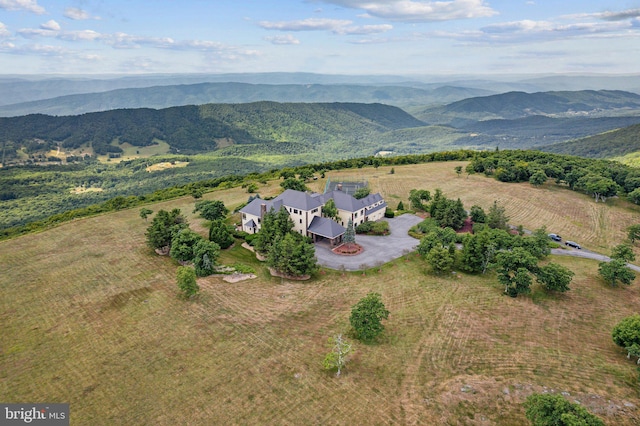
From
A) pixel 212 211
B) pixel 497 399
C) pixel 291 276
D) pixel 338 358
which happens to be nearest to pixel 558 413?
pixel 497 399

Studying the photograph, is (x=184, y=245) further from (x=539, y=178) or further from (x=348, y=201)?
(x=539, y=178)

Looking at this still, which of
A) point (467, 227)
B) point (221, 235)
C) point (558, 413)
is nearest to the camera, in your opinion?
point (558, 413)

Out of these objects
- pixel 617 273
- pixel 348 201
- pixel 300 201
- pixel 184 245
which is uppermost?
pixel 300 201

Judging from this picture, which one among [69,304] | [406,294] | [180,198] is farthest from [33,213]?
[406,294]

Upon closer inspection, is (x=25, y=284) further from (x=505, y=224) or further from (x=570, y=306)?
(x=505, y=224)

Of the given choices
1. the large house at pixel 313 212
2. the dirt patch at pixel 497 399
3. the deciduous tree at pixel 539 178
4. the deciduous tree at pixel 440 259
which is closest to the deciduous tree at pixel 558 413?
the dirt patch at pixel 497 399

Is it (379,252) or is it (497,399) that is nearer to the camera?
(497,399)
